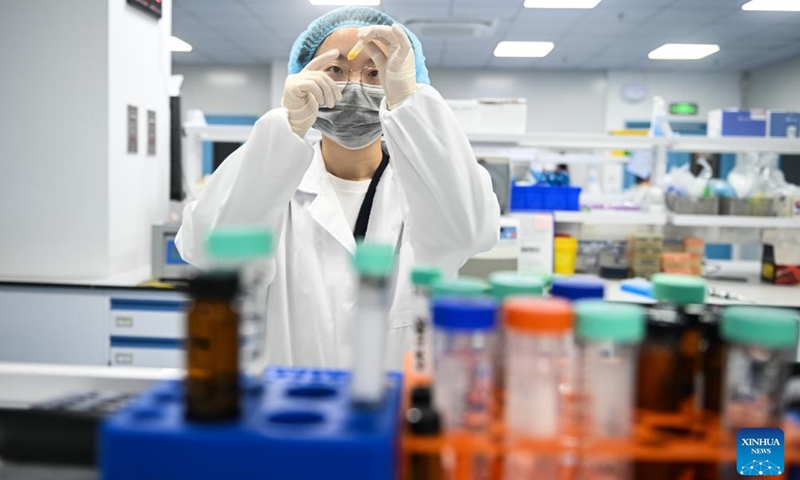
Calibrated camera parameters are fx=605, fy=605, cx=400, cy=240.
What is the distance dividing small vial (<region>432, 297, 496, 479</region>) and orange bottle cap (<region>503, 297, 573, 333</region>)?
2 cm

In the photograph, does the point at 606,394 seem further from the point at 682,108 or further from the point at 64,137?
the point at 682,108

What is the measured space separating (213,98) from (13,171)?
23.3 ft

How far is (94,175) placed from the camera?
2.96 m

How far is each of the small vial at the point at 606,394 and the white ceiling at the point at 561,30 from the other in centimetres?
573

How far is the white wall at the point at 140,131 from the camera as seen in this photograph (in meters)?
2.98

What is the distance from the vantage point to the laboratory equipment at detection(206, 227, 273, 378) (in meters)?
0.54

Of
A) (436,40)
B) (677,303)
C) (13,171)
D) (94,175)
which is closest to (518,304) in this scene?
(677,303)

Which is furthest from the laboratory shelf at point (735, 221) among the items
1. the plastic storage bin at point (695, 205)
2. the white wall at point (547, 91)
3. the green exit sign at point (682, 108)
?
the green exit sign at point (682, 108)

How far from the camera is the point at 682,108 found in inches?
367

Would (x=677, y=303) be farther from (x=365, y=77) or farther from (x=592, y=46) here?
(x=592, y=46)

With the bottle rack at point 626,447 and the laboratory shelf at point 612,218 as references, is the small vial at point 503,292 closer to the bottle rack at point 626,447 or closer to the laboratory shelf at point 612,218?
the bottle rack at point 626,447

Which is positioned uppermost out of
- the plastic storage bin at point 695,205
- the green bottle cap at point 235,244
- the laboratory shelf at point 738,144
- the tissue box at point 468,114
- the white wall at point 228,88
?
the white wall at point 228,88

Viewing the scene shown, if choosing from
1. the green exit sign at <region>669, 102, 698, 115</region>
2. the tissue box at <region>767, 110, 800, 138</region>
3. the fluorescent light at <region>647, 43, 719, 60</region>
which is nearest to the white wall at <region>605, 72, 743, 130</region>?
the green exit sign at <region>669, 102, 698, 115</region>

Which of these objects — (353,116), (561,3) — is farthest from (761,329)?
(561,3)
